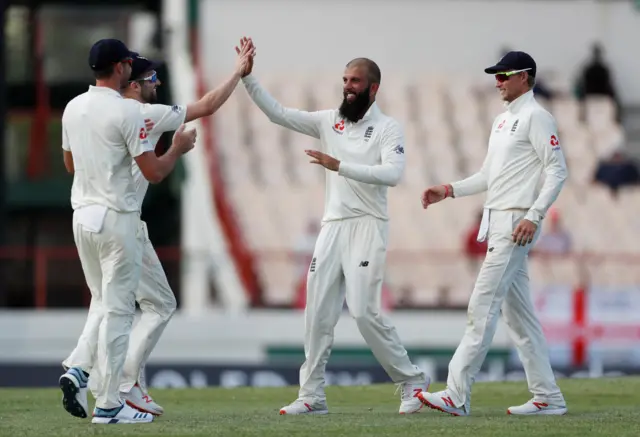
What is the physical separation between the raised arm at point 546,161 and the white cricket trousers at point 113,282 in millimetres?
2353

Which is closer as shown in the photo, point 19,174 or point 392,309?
point 392,309

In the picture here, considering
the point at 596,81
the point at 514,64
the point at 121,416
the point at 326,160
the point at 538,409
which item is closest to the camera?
the point at 121,416

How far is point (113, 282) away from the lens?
9438 millimetres

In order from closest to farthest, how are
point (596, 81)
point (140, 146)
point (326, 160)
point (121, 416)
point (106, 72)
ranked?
point (140, 146) < point (106, 72) < point (121, 416) < point (326, 160) < point (596, 81)

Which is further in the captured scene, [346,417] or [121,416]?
[346,417]

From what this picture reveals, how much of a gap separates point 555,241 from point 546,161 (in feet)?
32.0

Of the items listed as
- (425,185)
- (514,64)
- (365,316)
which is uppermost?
(514,64)

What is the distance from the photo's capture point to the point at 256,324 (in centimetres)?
1903

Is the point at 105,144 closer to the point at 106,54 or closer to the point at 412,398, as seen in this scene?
the point at 106,54

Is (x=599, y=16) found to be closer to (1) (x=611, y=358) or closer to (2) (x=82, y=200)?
(1) (x=611, y=358)

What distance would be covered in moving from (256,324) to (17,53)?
598cm

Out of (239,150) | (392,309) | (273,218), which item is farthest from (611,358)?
(239,150)

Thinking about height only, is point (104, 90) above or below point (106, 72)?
below

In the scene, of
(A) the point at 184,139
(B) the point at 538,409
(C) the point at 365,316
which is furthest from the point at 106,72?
(B) the point at 538,409
